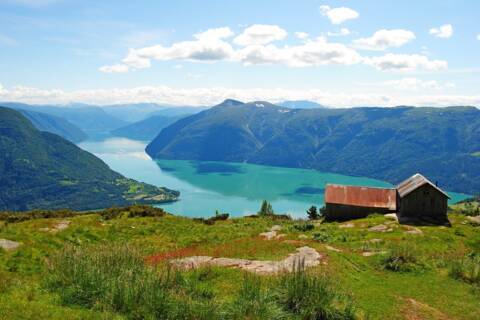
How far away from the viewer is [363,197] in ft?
209

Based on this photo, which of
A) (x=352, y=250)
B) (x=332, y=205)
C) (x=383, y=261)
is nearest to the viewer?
(x=383, y=261)

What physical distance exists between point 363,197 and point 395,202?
4846mm

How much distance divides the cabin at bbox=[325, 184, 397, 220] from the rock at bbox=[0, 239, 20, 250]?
159 ft

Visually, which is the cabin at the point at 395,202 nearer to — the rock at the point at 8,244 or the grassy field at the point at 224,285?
the grassy field at the point at 224,285

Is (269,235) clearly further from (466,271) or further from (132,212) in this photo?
(132,212)

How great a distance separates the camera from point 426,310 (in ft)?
58.6

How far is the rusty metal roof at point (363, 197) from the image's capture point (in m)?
62.3

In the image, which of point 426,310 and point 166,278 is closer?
point 166,278

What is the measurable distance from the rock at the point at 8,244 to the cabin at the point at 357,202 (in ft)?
159

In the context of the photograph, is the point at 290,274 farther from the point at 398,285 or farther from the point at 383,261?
the point at 383,261

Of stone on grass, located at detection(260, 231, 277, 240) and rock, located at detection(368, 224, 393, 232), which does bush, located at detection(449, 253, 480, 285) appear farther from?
rock, located at detection(368, 224, 393, 232)

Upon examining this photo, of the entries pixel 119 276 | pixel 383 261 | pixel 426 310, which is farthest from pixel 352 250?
pixel 119 276

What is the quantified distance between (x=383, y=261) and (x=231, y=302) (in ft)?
45.2

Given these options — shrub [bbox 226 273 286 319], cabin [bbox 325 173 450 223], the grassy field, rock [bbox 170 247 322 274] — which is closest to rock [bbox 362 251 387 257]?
the grassy field
